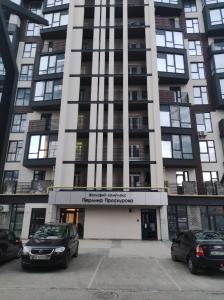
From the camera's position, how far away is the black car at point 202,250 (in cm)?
880

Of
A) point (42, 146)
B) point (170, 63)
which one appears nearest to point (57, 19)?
point (170, 63)

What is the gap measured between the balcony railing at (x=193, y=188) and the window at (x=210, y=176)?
3.99ft

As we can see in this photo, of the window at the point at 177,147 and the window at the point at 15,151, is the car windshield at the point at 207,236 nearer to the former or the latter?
the window at the point at 177,147

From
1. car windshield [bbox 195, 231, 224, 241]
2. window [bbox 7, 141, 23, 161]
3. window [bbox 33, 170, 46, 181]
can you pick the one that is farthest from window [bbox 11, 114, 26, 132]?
car windshield [bbox 195, 231, 224, 241]

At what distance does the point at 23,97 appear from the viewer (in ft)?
97.5

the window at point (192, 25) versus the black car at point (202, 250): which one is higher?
the window at point (192, 25)

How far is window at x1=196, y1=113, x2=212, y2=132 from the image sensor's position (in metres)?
27.6

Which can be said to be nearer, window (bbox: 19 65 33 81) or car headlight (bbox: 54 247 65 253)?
car headlight (bbox: 54 247 65 253)

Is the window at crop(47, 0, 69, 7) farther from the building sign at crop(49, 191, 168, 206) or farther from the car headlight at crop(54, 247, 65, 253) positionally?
the car headlight at crop(54, 247, 65, 253)

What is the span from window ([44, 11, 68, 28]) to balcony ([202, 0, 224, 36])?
1836 cm

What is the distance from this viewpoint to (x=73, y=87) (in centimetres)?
2662

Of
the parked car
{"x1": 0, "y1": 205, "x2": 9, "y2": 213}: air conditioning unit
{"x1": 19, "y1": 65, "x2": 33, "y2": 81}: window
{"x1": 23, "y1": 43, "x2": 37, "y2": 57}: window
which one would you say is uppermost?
{"x1": 23, "y1": 43, "x2": 37, "y2": 57}: window

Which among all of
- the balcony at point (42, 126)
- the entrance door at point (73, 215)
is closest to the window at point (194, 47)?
the balcony at point (42, 126)

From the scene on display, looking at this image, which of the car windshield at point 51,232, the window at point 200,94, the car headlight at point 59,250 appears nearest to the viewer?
the car headlight at point 59,250
